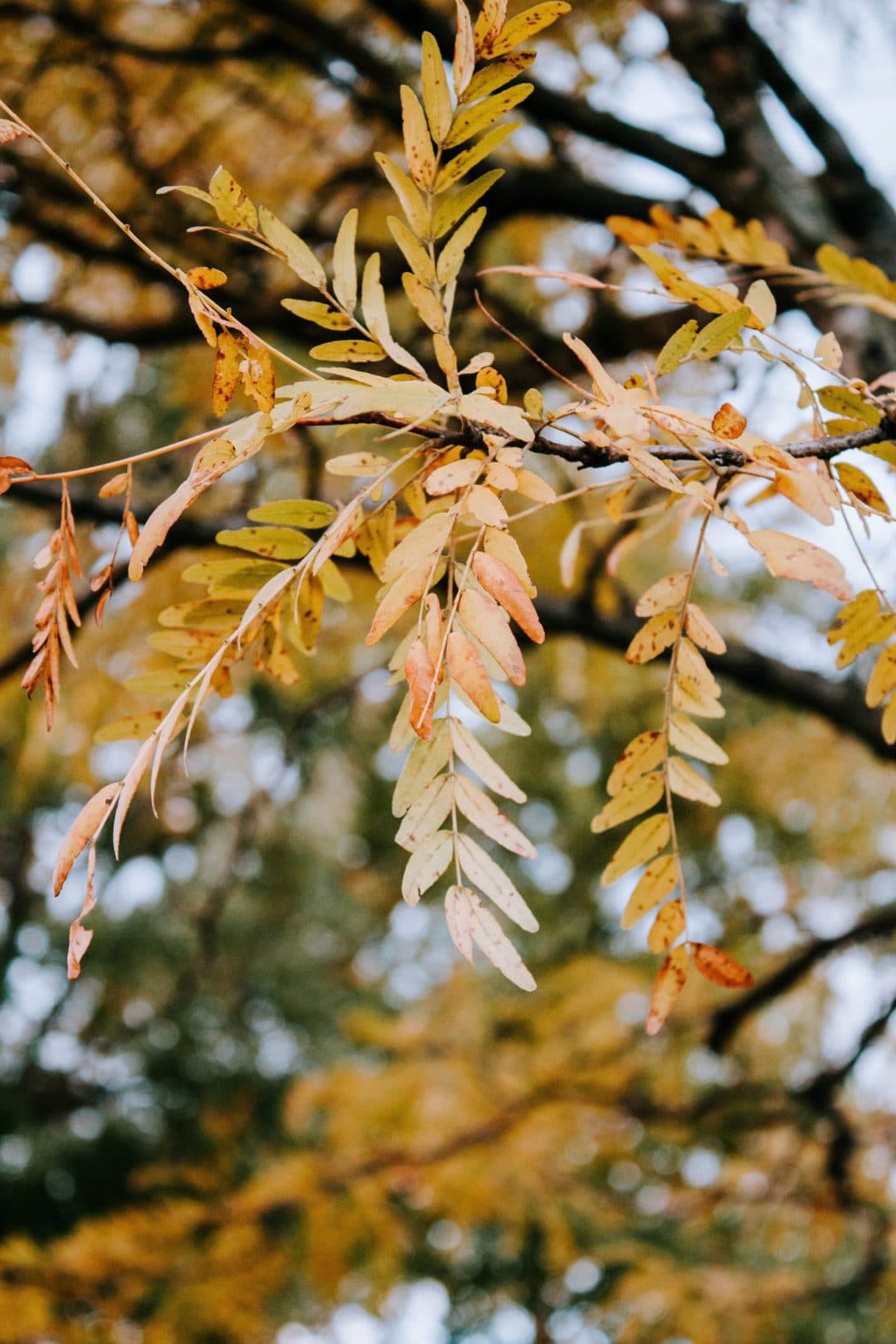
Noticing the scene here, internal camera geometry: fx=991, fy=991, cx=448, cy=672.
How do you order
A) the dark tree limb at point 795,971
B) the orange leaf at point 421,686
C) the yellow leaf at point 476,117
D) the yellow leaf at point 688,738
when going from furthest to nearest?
the dark tree limb at point 795,971 → the yellow leaf at point 688,738 → the yellow leaf at point 476,117 → the orange leaf at point 421,686

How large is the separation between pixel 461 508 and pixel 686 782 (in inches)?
11.1

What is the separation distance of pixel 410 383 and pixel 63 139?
2134 millimetres

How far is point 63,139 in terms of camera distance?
86.0 inches

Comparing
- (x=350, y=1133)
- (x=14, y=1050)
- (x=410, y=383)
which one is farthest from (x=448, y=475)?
(x=14, y=1050)

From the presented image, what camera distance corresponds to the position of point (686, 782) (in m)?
0.67

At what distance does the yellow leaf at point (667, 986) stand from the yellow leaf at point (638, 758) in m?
0.11

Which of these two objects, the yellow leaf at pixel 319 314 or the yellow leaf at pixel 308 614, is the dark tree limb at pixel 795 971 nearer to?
the yellow leaf at pixel 308 614

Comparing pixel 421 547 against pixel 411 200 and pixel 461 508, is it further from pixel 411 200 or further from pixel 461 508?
pixel 411 200

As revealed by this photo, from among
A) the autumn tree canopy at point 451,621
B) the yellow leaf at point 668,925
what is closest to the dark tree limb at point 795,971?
the autumn tree canopy at point 451,621

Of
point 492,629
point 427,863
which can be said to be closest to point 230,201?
point 492,629

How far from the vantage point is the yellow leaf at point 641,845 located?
0.68 metres

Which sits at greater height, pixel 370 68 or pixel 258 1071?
pixel 370 68

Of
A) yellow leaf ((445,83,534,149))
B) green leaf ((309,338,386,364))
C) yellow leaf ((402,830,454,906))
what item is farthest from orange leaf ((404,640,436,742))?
yellow leaf ((445,83,534,149))

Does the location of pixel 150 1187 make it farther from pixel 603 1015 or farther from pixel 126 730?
pixel 126 730
